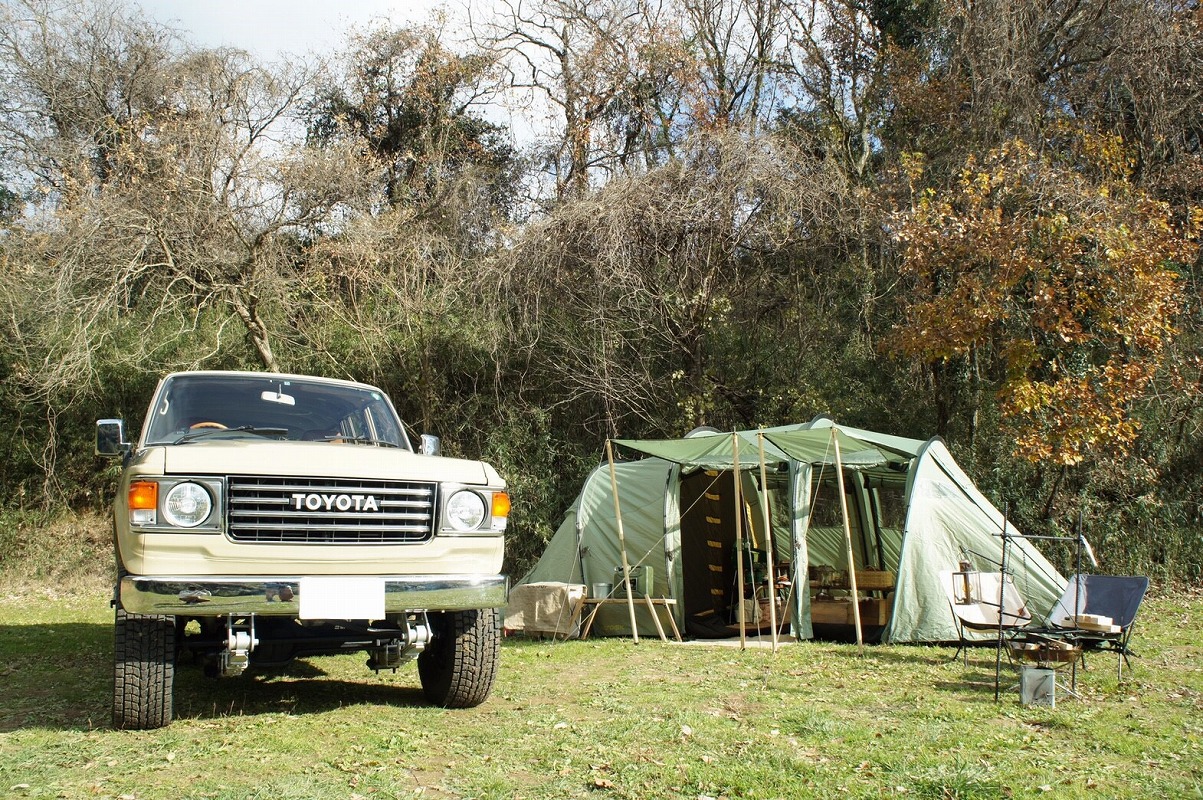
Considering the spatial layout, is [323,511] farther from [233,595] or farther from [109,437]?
[109,437]

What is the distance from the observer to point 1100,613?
7.70 meters

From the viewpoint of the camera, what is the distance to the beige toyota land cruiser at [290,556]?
16.5 ft

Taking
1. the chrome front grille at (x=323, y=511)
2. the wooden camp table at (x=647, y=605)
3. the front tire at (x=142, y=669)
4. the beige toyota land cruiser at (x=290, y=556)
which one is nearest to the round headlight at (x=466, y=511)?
the beige toyota land cruiser at (x=290, y=556)

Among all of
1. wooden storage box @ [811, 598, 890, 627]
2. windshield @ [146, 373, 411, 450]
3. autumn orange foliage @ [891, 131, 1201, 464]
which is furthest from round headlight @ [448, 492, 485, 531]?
autumn orange foliage @ [891, 131, 1201, 464]

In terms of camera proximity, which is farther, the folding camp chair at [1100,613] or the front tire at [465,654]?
the folding camp chair at [1100,613]

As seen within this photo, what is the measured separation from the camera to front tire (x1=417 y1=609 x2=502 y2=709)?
5980mm

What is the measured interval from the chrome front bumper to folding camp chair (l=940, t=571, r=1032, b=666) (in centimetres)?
472

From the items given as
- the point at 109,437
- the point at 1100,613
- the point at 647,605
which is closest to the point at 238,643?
the point at 109,437

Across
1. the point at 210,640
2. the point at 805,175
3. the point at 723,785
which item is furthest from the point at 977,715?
the point at 805,175

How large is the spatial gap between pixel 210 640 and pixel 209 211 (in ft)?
29.9

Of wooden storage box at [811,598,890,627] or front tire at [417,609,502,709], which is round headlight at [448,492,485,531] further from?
wooden storage box at [811,598,890,627]

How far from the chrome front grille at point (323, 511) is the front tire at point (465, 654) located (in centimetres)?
78

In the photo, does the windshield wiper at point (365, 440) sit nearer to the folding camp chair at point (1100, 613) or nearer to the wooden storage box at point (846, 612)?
the folding camp chair at point (1100, 613)

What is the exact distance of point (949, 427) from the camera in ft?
46.2
